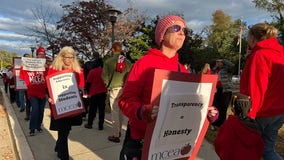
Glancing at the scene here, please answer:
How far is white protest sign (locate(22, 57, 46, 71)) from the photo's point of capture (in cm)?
768

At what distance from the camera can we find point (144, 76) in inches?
95.4

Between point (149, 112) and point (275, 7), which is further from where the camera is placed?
point (275, 7)

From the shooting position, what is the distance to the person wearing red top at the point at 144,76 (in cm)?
241

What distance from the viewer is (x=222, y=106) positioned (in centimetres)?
799

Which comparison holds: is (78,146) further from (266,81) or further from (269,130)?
(266,81)

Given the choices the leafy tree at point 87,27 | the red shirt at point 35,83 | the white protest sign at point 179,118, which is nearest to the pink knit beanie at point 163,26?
the white protest sign at point 179,118

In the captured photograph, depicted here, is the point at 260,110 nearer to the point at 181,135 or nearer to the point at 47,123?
the point at 181,135

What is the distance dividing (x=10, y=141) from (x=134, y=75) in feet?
→ 19.4

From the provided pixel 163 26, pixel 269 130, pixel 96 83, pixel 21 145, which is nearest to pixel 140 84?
pixel 163 26

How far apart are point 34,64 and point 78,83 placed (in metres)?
2.94

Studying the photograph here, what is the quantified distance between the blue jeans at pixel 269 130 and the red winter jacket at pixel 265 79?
0.06 m

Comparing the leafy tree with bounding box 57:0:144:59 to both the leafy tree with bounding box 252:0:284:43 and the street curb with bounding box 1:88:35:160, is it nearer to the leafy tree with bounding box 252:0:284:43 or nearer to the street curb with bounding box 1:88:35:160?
the street curb with bounding box 1:88:35:160

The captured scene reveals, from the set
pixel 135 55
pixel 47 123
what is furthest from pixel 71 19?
pixel 47 123

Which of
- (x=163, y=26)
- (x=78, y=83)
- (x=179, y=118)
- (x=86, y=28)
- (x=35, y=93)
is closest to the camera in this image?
(x=179, y=118)
